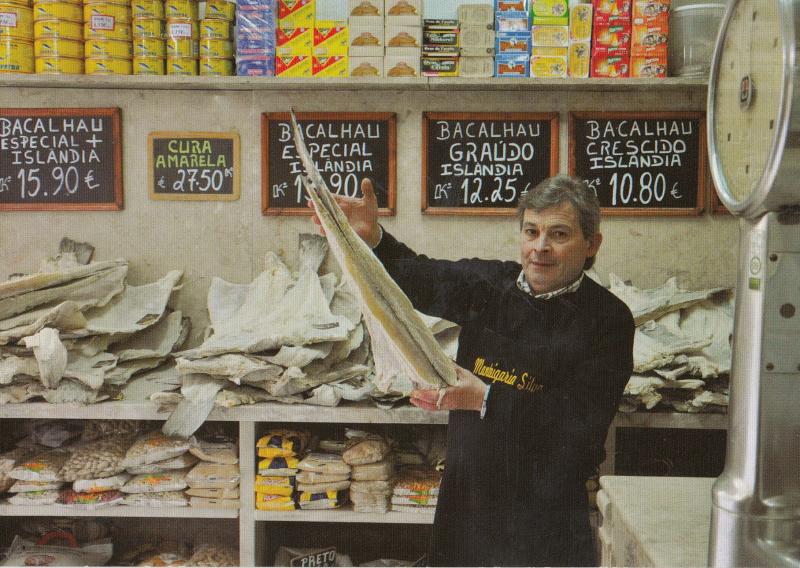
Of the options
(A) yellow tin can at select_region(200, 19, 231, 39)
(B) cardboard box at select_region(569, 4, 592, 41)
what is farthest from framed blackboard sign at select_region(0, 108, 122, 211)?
(B) cardboard box at select_region(569, 4, 592, 41)

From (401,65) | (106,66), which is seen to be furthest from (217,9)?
(401,65)

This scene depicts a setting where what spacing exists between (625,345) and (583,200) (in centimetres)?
34

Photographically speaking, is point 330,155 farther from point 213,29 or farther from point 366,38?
point 213,29

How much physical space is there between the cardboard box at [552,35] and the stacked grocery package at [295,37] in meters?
0.62

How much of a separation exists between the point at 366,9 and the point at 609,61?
69cm

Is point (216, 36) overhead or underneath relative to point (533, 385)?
overhead

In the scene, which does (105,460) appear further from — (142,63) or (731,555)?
(731,555)

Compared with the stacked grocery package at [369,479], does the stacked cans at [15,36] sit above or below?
above

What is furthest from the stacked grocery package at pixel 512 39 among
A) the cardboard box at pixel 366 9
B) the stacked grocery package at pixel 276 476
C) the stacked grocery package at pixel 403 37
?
the stacked grocery package at pixel 276 476

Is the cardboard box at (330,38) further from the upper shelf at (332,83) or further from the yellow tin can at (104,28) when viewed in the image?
the yellow tin can at (104,28)

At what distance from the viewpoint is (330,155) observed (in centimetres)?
210

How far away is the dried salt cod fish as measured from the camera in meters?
1.25

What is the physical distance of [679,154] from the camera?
200cm

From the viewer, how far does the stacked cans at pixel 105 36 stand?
2047mm
